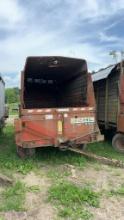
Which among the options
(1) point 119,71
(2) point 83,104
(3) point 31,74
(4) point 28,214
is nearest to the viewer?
(4) point 28,214

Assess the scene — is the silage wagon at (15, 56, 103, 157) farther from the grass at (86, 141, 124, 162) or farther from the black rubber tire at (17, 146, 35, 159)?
the grass at (86, 141, 124, 162)

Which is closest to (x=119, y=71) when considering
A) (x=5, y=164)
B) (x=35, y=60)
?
(x=35, y=60)

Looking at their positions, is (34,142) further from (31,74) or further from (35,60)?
(31,74)

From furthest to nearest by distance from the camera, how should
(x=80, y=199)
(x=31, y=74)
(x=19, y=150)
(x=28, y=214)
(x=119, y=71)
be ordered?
(x=31, y=74) < (x=119, y=71) < (x=19, y=150) < (x=80, y=199) < (x=28, y=214)

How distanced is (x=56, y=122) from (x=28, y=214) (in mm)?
3473

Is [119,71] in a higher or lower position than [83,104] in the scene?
higher

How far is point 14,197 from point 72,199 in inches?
39.9

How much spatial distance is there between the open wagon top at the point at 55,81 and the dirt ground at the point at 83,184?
7.55 feet

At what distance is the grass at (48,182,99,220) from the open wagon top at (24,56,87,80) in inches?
151

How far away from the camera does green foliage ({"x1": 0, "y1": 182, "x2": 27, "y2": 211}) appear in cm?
535

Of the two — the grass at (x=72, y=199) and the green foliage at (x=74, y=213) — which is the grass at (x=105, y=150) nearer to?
the grass at (x=72, y=199)

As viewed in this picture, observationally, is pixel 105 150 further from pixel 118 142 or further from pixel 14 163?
pixel 14 163

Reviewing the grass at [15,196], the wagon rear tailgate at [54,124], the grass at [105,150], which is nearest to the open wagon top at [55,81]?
the wagon rear tailgate at [54,124]

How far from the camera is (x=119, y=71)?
1037 centimetres
